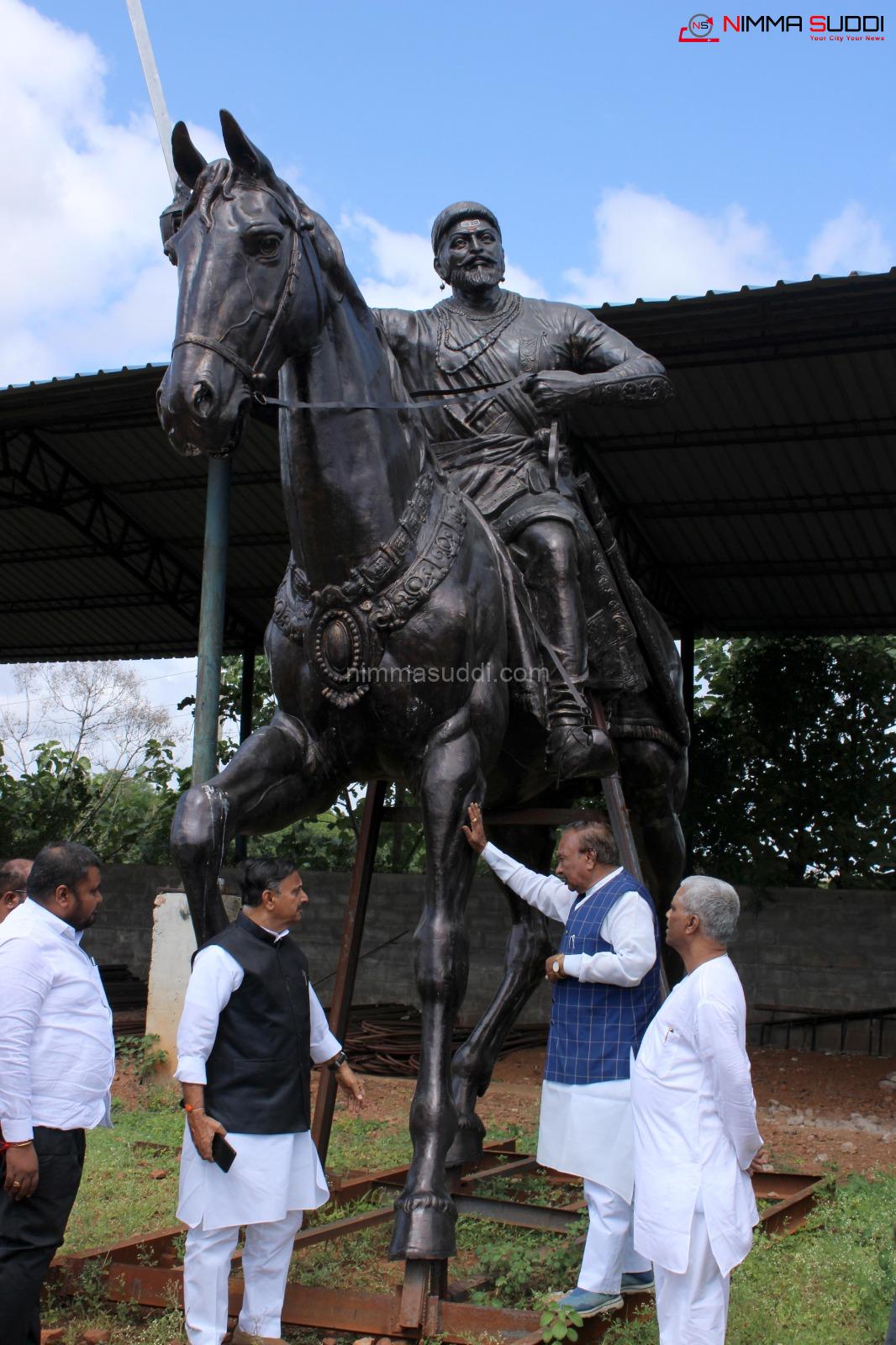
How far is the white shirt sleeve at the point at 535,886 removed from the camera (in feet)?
13.7

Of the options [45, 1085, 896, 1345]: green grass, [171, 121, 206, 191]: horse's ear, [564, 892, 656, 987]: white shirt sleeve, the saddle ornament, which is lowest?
[45, 1085, 896, 1345]: green grass

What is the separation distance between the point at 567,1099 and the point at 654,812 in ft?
8.77

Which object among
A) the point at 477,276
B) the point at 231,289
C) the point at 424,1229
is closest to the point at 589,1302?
the point at 424,1229

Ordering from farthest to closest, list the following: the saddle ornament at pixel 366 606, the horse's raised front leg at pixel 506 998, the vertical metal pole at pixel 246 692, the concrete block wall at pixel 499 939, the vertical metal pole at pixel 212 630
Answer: the vertical metal pole at pixel 246 692
the concrete block wall at pixel 499 939
the vertical metal pole at pixel 212 630
the horse's raised front leg at pixel 506 998
the saddle ornament at pixel 366 606

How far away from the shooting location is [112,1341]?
3.48 meters

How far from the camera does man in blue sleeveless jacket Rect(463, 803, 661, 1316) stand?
3537 millimetres

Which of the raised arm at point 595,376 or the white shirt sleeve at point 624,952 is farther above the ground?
the raised arm at point 595,376

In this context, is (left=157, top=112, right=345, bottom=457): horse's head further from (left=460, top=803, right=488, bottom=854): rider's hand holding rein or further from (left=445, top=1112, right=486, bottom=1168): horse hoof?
(left=445, top=1112, right=486, bottom=1168): horse hoof

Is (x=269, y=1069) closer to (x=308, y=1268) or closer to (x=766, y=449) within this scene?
(x=308, y=1268)

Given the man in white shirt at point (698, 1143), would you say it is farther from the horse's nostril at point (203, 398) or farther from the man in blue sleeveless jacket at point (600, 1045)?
the horse's nostril at point (203, 398)

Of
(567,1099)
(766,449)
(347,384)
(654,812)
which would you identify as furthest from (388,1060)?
(347,384)

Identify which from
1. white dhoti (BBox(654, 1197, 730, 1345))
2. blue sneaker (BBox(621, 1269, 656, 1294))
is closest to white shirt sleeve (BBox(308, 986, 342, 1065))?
blue sneaker (BBox(621, 1269, 656, 1294))

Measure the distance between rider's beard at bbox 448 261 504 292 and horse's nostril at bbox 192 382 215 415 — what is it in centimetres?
174

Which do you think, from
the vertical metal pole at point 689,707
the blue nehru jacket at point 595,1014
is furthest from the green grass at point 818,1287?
the vertical metal pole at point 689,707
